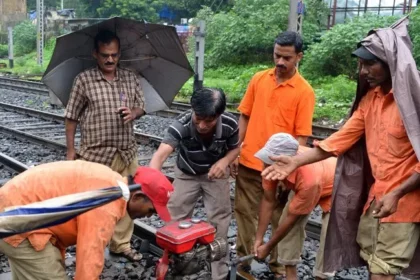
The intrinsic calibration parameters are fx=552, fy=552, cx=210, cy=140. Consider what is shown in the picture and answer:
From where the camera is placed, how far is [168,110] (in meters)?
12.8

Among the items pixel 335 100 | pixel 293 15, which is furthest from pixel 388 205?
pixel 335 100

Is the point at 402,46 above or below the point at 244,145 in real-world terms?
above

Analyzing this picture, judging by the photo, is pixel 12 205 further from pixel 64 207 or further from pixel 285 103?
pixel 285 103

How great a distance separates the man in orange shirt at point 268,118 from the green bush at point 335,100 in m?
8.71

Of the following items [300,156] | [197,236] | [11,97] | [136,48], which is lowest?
[11,97]

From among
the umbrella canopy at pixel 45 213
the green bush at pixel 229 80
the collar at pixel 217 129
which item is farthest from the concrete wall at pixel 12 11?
the umbrella canopy at pixel 45 213

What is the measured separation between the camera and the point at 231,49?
2486 centimetres

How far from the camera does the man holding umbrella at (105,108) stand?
4.52 meters

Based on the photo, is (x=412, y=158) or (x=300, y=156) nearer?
(x=412, y=158)

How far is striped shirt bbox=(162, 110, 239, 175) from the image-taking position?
13.1ft

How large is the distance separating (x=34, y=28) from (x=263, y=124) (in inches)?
1674

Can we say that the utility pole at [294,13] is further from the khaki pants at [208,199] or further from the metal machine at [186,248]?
the metal machine at [186,248]

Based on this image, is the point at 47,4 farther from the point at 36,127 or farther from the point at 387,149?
the point at 387,149

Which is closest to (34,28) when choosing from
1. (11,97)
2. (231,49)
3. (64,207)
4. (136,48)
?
(231,49)
